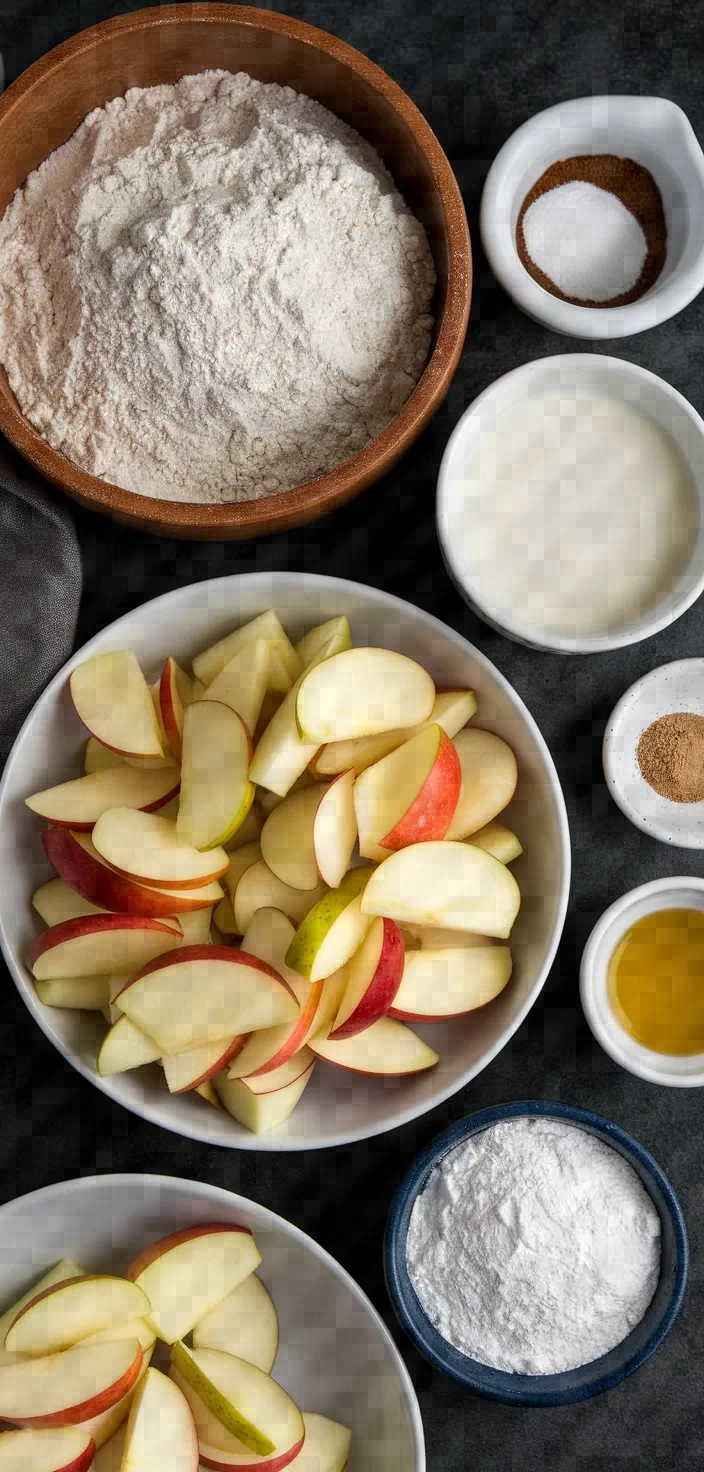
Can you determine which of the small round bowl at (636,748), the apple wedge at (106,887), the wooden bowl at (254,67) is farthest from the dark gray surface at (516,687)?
the apple wedge at (106,887)

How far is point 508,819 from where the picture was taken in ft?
3.45

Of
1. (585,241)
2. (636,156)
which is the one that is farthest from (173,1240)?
(636,156)

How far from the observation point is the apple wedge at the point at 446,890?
0.92 m

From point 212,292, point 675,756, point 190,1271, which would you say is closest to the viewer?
point 212,292

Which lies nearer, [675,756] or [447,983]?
[447,983]

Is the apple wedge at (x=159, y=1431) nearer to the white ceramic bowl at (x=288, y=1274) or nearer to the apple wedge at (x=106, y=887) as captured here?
the white ceramic bowl at (x=288, y=1274)

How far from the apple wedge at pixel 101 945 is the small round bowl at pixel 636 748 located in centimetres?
47

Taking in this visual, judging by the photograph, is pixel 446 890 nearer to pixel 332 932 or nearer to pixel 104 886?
pixel 332 932

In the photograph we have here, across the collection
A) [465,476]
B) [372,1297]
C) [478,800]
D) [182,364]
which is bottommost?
[372,1297]

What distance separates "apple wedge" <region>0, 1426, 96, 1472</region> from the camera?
3.06ft

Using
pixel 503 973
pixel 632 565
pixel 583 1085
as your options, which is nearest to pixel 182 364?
pixel 632 565

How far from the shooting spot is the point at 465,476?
1.05m

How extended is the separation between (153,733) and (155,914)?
158 mm

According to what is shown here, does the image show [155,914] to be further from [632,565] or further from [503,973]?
[632,565]
